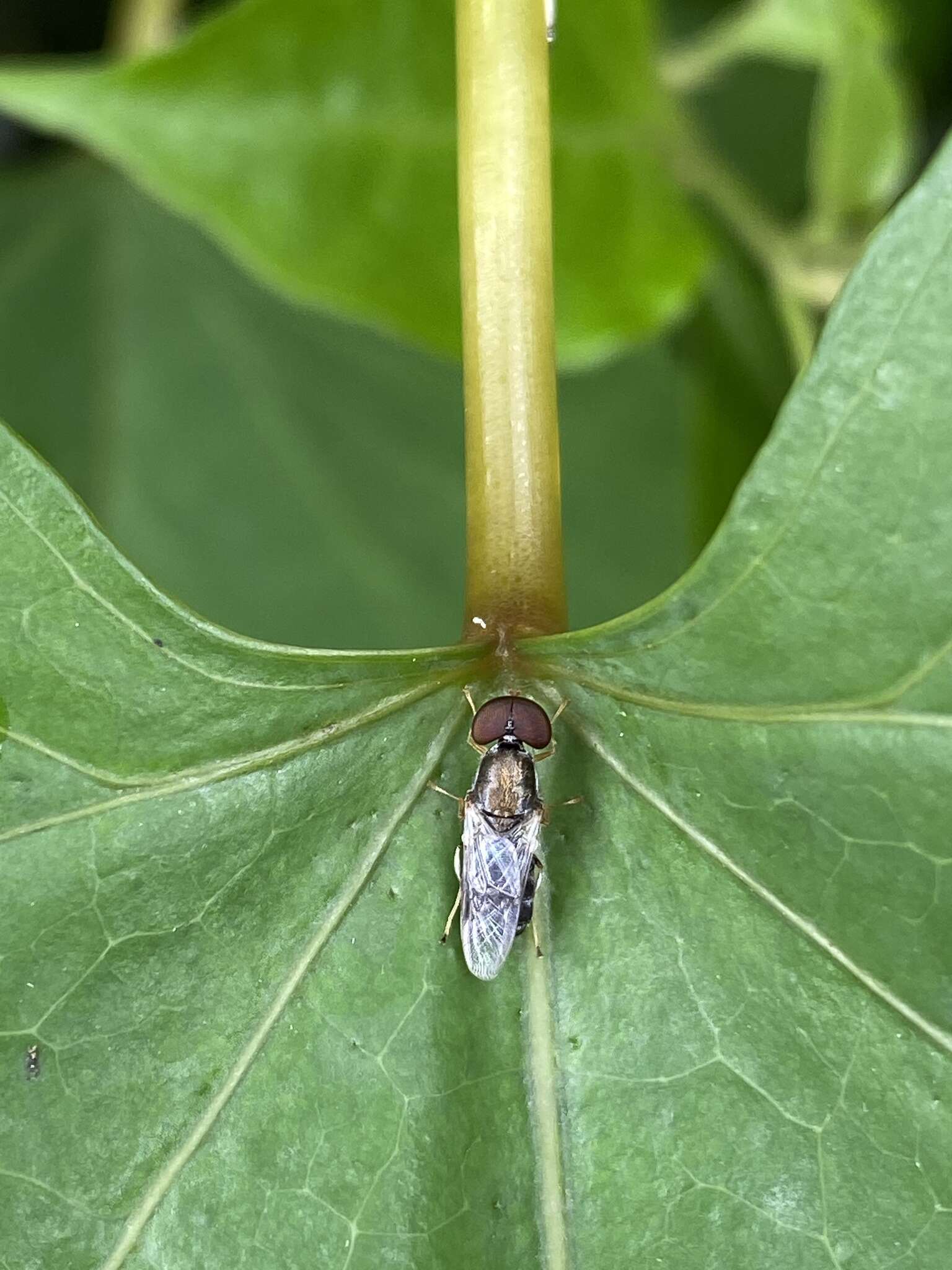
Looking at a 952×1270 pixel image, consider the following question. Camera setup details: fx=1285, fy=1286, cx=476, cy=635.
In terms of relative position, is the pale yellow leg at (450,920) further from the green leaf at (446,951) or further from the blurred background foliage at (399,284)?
the blurred background foliage at (399,284)

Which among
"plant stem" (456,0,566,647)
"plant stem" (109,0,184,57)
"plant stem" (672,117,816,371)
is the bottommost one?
"plant stem" (456,0,566,647)

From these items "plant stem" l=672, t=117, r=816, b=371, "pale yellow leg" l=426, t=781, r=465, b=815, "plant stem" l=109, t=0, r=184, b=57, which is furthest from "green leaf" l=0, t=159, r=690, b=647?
"pale yellow leg" l=426, t=781, r=465, b=815

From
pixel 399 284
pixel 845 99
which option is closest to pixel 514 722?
pixel 399 284

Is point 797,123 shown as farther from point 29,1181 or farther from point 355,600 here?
point 29,1181

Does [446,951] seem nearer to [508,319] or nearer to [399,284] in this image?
[508,319]

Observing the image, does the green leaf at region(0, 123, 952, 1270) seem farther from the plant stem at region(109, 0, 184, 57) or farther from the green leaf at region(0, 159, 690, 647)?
the plant stem at region(109, 0, 184, 57)
